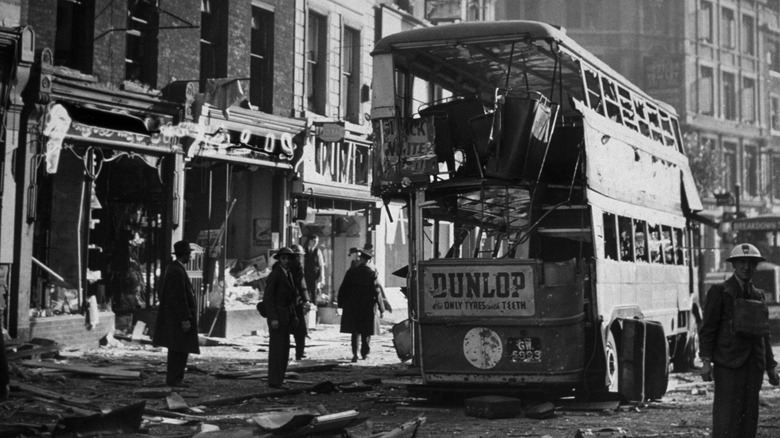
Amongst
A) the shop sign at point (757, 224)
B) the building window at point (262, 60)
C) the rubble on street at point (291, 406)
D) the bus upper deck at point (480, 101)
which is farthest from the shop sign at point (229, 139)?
the shop sign at point (757, 224)

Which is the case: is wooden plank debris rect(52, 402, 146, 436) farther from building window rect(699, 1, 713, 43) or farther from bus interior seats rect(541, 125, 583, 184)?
building window rect(699, 1, 713, 43)

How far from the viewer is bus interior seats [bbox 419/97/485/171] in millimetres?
13945

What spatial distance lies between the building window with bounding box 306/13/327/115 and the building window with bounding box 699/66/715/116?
34.7 meters

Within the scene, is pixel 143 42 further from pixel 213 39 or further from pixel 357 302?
pixel 357 302

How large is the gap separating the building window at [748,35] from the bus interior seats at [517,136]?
54743mm

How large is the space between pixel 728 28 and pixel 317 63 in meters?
39.8

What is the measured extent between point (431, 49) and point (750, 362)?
621 cm

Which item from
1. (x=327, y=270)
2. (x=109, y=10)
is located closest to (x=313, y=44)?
(x=327, y=270)

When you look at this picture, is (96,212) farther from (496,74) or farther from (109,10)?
(496,74)

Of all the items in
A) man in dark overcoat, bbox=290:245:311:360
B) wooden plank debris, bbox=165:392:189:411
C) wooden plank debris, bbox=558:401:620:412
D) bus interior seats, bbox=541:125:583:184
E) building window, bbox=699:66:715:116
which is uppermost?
building window, bbox=699:66:715:116

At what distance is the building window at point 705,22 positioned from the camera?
199 feet

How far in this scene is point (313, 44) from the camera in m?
29.7

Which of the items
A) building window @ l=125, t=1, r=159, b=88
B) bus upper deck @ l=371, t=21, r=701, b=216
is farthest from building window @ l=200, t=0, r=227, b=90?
bus upper deck @ l=371, t=21, r=701, b=216

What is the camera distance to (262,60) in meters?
27.4
